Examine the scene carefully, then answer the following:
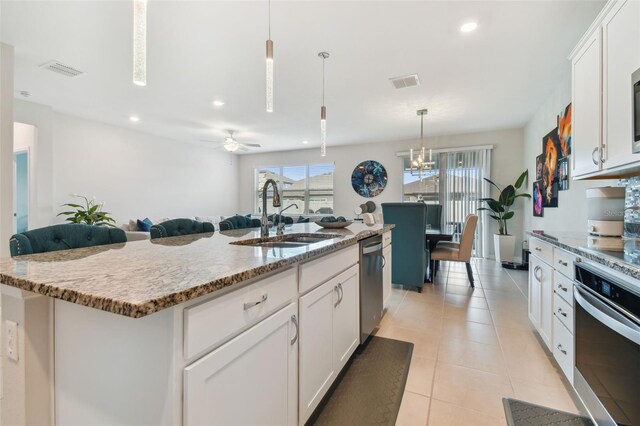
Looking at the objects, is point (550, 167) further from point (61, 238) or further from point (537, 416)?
point (61, 238)

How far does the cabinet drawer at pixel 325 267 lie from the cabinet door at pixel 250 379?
160 mm

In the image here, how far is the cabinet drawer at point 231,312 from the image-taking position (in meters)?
0.73

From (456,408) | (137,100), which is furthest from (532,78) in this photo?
(137,100)

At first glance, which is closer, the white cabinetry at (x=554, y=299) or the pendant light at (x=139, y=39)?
the pendant light at (x=139, y=39)

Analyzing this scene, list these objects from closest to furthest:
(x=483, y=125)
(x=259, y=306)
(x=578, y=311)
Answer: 1. (x=259, y=306)
2. (x=578, y=311)
3. (x=483, y=125)

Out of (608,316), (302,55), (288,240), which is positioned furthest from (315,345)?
(302,55)

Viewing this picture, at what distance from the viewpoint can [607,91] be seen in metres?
1.69

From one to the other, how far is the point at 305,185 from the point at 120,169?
427 centimetres

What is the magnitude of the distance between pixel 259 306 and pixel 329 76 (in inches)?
122

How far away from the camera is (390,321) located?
275 cm

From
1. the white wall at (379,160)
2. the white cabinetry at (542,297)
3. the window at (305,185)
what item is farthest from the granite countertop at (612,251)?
the window at (305,185)

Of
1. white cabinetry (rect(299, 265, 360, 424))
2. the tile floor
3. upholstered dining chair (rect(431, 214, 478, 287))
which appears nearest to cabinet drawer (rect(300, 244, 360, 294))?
white cabinetry (rect(299, 265, 360, 424))

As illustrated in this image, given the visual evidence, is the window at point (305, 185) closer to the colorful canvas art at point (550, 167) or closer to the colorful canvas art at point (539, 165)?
the colorful canvas art at point (539, 165)

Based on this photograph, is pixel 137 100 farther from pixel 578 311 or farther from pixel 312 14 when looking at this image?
pixel 578 311
